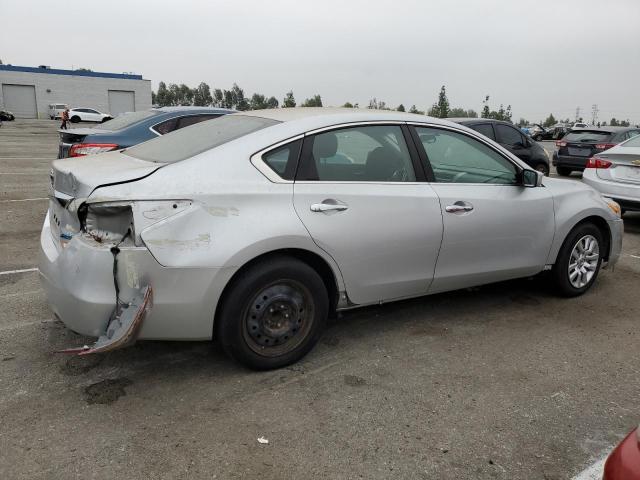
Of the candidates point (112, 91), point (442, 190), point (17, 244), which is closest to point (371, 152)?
point (442, 190)

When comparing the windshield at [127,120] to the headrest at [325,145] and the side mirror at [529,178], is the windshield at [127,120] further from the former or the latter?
the side mirror at [529,178]

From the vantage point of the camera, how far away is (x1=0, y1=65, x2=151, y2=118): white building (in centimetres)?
5750

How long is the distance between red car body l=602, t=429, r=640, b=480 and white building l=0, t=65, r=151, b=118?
65.4m

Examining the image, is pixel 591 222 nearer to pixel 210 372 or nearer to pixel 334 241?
pixel 334 241

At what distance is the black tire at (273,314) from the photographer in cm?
310

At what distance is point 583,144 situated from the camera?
14742 mm

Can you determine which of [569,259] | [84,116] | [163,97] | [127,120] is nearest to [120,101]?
[84,116]

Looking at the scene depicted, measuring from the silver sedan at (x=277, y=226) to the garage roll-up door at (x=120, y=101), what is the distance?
64.0 m

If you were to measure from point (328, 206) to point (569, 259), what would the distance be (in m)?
2.53

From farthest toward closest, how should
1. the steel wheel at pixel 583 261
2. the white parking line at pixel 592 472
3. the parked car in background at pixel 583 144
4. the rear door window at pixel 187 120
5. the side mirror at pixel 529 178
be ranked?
1. the parked car in background at pixel 583 144
2. the rear door window at pixel 187 120
3. the steel wheel at pixel 583 261
4. the side mirror at pixel 529 178
5. the white parking line at pixel 592 472

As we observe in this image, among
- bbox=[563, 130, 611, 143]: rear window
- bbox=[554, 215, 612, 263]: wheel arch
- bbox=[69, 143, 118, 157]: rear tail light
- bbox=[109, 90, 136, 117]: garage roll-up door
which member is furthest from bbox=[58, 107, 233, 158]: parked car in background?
bbox=[109, 90, 136, 117]: garage roll-up door

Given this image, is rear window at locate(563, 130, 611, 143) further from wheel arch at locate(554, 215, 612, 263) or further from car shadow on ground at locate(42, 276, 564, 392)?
car shadow on ground at locate(42, 276, 564, 392)

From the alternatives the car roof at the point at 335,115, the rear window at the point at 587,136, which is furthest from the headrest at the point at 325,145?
the rear window at the point at 587,136

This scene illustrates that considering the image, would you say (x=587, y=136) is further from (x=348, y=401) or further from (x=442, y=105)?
(x=442, y=105)
